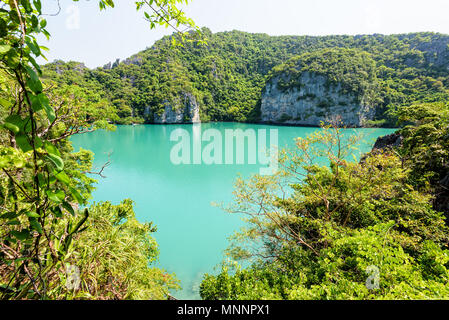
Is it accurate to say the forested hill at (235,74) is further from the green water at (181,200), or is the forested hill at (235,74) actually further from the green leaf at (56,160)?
the green leaf at (56,160)

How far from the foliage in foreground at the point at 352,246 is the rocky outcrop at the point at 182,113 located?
2116 inches

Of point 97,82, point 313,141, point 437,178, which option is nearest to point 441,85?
point 437,178

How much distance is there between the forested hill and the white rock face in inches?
109

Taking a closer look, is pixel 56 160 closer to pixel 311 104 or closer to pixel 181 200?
pixel 181 200

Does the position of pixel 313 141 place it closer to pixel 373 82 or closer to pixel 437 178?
pixel 437 178

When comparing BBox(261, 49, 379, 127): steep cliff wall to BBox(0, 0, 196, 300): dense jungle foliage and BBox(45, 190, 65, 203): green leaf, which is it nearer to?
BBox(0, 0, 196, 300): dense jungle foliage

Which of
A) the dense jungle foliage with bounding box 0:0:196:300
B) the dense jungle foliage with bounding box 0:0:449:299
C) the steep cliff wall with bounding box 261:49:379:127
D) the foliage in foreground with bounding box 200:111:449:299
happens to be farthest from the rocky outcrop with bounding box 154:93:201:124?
the dense jungle foliage with bounding box 0:0:196:300

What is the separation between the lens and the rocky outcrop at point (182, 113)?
183ft

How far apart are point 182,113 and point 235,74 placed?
34348mm

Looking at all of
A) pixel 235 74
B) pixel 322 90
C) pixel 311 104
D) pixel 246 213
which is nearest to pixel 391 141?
pixel 246 213

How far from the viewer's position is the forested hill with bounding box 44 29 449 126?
48938mm

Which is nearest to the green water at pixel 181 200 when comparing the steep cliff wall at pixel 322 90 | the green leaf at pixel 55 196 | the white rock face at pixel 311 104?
the green leaf at pixel 55 196
